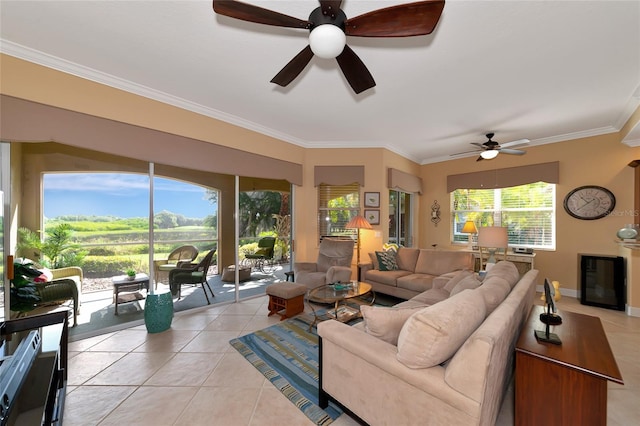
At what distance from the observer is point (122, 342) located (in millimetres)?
2738

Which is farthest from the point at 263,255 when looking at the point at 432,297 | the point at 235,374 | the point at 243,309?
the point at 432,297

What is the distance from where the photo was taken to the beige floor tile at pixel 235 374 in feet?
6.78

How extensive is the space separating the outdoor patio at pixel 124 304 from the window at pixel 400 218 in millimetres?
3222

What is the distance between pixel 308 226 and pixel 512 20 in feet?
12.9

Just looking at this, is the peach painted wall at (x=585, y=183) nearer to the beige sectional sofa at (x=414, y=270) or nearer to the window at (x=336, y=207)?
the beige sectional sofa at (x=414, y=270)

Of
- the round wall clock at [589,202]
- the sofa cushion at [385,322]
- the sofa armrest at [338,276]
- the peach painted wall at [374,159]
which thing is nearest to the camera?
the sofa cushion at [385,322]

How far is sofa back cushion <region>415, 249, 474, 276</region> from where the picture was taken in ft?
12.9

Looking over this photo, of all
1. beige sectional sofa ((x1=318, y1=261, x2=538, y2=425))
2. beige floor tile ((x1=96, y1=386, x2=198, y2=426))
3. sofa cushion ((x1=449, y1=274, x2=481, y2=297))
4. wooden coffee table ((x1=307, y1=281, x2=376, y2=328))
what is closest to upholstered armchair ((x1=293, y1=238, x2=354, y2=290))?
wooden coffee table ((x1=307, y1=281, x2=376, y2=328))

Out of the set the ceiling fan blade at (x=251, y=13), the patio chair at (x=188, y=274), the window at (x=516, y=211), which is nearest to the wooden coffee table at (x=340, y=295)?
the patio chair at (x=188, y=274)

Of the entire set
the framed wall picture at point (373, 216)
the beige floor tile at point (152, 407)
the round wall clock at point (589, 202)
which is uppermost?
the round wall clock at point (589, 202)

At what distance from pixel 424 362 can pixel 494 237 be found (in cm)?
233

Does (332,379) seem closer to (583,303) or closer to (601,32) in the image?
(601,32)

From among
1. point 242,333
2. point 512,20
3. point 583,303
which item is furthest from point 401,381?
point 583,303

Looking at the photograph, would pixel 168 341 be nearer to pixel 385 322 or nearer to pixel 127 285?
pixel 127 285
